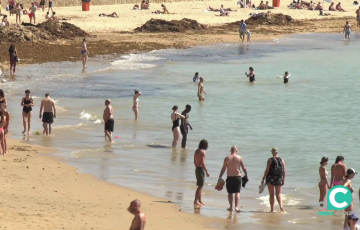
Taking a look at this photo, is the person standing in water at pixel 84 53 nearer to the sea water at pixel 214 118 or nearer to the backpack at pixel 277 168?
the sea water at pixel 214 118

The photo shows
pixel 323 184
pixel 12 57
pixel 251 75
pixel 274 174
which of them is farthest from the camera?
pixel 251 75

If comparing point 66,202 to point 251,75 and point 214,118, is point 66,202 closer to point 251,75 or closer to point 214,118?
point 214,118

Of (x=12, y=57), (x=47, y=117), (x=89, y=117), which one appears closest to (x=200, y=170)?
(x=47, y=117)

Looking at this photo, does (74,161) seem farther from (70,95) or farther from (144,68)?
(144,68)

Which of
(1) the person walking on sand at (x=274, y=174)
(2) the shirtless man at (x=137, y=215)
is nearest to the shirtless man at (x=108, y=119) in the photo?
(1) the person walking on sand at (x=274, y=174)

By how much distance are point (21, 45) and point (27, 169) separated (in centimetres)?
2363

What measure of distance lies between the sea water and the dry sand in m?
0.54

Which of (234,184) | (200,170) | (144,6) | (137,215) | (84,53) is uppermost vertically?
(144,6)

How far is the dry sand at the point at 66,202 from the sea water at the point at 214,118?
1.79ft

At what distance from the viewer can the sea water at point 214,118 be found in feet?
48.5

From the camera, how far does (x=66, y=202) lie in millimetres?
12367

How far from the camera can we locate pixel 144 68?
34.9 meters

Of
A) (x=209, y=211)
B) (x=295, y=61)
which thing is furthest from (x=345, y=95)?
(x=209, y=211)

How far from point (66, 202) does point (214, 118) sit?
498 inches
